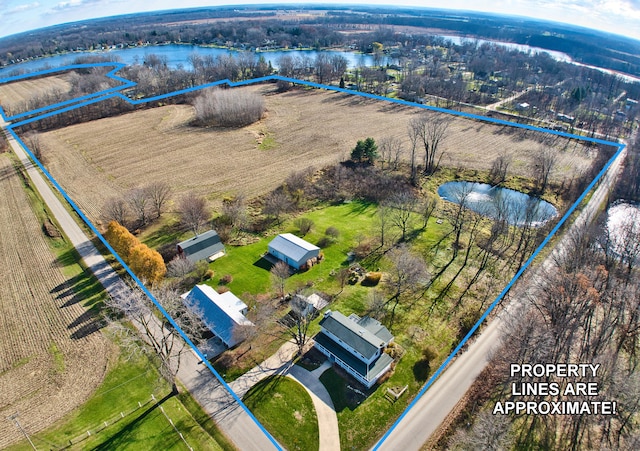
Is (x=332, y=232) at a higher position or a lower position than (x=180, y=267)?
Result: lower

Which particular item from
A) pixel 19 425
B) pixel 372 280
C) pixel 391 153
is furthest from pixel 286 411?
pixel 391 153

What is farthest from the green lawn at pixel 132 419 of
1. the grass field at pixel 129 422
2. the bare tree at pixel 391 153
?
the bare tree at pixel 391 153

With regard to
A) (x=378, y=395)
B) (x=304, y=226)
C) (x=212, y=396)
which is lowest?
(x=212, y=396)

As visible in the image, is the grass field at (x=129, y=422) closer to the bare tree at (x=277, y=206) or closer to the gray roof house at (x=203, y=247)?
the gray roof house at (x=203, y=247)

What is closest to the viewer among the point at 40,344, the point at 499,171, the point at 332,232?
the point at 40,344

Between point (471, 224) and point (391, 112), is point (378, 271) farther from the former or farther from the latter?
point (391, 112)

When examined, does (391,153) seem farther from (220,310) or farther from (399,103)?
(220,310)
